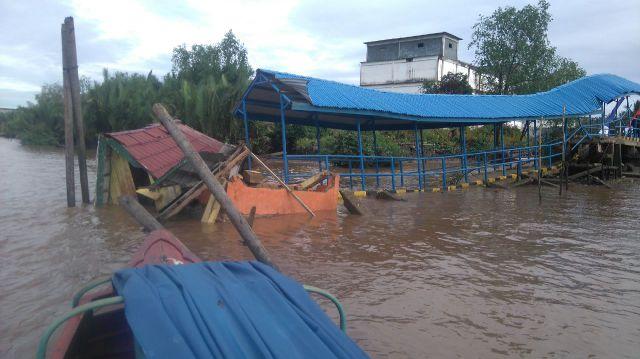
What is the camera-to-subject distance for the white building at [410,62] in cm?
3953

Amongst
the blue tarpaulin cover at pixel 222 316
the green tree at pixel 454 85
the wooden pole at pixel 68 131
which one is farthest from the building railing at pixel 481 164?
the blue tarpaulin cover at pixel 222 316

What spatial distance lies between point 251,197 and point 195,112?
72.0ft

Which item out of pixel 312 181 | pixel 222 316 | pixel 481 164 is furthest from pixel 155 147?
pixel 481 164

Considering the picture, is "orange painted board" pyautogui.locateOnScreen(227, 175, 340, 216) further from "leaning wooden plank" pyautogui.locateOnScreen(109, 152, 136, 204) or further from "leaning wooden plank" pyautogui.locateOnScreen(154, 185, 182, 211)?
"leaning wooden plank" pyautogui.locateOnScreen(109, 152, 136, 204)

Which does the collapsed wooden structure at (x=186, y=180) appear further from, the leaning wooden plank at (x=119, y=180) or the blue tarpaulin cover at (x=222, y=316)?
the blue tarpaulin cover at (x=222, y=316)

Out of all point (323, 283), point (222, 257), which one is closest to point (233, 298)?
point (323, 283)

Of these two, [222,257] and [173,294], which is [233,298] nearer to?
[173,294]

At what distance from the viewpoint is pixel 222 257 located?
7172 millimetres

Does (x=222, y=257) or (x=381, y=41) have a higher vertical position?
(x=381, y=41)

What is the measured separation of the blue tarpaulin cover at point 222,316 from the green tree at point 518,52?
83.3ft

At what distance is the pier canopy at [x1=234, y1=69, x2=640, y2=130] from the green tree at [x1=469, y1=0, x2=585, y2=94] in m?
5.15

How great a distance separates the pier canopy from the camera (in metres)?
11.5

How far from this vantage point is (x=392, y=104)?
557 inches

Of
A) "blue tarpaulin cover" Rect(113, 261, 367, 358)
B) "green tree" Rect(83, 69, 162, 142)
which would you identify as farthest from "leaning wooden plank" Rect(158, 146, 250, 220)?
"green tree" Rect(83, 69, 162, 142)
